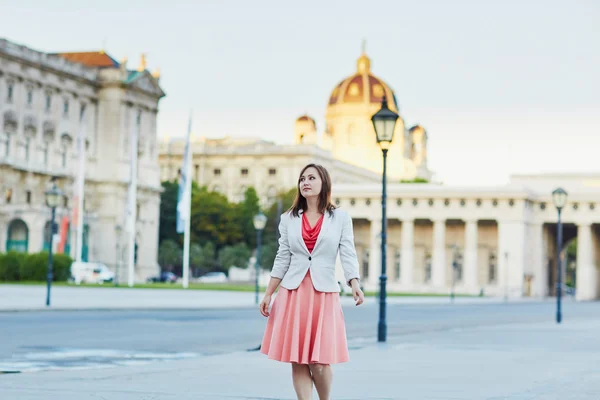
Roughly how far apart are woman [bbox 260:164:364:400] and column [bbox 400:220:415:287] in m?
114

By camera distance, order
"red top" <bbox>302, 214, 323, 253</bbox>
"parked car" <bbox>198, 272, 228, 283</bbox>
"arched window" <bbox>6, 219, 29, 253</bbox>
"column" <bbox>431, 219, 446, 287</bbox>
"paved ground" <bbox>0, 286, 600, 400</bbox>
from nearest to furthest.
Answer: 1. "red top" <bbox>302, 214, 323, 253</bbox>
2. "paved ground" <bbox>0, 286, 600, 400</bbox>
3. "arched window" <bbox>6, 219, 29, 253</bbox>
4. "parked car" <bbox>198, 272, 228, 283</bbox>
5. "column" <bbox>431, 219, 446, 287</bbox>

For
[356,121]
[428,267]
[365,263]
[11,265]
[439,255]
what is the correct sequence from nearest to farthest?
[11,265]
[439,255]
[428,267]
[365,263]
[356,121]

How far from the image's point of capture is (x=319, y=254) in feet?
32.3

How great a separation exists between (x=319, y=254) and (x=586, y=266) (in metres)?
113

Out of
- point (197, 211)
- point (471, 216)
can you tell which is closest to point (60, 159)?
point (197, 211)

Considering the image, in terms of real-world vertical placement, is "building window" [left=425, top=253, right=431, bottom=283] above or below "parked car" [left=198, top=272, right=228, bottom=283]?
above

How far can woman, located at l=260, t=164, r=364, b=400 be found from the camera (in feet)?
31.6

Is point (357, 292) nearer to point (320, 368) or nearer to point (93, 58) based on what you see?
point (320, 368)

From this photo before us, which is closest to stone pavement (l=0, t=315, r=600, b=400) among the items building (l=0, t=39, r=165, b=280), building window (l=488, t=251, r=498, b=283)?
building (l=0, t=39, r=165, b=280)

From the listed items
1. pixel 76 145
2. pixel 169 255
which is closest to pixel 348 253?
pixel 76 145

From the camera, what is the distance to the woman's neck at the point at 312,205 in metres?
9.90

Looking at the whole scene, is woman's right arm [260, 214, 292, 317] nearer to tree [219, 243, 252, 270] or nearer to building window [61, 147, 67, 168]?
building window [61, 147, 67, 168]

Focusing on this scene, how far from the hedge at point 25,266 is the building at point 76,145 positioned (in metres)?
19.5

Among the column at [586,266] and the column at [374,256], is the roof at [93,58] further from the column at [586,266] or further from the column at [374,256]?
the column at [586,266]
